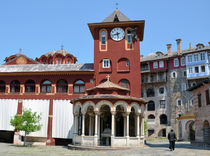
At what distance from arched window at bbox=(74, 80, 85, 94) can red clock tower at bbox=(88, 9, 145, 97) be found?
220cm

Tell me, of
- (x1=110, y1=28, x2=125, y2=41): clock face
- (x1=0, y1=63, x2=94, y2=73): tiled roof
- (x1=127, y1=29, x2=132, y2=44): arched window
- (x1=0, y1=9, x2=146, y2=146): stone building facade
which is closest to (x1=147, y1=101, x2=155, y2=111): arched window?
(x1=0, y1=9, x2=146, y2=146): stone building facade

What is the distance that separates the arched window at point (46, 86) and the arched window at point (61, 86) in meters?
1.18

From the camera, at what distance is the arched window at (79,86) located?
33219 mm

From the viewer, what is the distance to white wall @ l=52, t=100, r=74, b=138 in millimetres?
31339

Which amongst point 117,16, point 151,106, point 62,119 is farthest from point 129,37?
point 151,106

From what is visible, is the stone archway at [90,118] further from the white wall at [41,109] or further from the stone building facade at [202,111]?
the stone building facade at [202,111]

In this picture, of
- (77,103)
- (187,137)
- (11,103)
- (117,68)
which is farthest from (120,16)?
(187,137)

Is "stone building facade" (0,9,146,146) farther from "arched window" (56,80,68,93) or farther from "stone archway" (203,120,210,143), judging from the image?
"stone archway" (203,120,210,143)

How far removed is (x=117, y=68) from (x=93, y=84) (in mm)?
3976

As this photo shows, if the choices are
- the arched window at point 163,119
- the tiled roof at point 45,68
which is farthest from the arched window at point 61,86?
the arched window at point 163,119

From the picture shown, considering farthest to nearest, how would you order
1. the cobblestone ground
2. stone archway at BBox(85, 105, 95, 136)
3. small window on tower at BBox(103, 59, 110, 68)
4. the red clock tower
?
small window on tower at BBox(103, 59, 110, 68), the red clock tower, stone archway at BBox(85, 105, 95, 136), the cobblestone ground

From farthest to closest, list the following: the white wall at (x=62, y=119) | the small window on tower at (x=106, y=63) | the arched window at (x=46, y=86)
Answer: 1. the arched window at (x=46, y=86)
2. the small window on tower at (x=106, y=63)
3. the white wall at (x=62, y=119)

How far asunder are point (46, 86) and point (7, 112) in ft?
21.6

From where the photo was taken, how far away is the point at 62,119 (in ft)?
104
